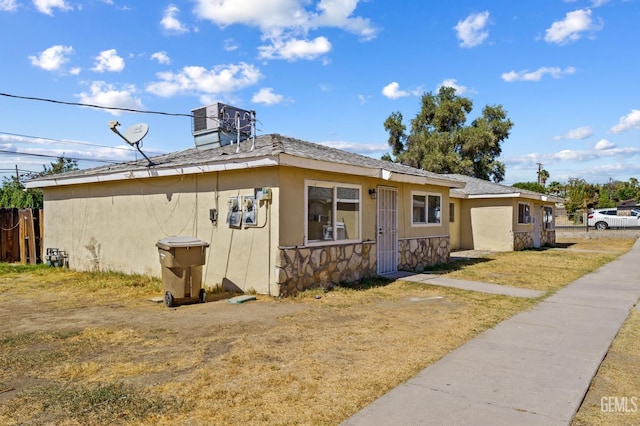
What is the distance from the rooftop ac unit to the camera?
504 inches

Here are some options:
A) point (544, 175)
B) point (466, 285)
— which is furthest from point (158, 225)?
point (544, 175)

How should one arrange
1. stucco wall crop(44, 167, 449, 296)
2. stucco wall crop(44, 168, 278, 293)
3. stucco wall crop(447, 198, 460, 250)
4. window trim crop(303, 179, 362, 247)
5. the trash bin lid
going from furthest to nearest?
stucco wall crop(447, 198, 460, 250)
window trim crop(303, 179, 362, 247)
stucco wall crop(44, 168, 278, 293)
stucco wall crop(44, 167, 449, 296)
the trash bin lid

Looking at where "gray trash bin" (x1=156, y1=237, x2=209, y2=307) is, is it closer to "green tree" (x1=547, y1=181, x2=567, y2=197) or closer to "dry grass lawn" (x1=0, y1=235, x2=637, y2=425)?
"dry grass lawn" (x1=0, y1=235, x2=637, y2=425)

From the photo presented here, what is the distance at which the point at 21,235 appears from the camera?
1438 centimetres

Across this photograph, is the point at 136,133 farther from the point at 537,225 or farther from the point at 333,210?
the point at 537,225

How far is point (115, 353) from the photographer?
5.27 m

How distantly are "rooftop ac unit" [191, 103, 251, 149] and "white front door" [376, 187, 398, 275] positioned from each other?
176 inches

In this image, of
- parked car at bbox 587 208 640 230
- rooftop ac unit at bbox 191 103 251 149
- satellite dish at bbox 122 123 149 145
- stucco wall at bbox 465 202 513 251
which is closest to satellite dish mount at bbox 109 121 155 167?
satellite dish at bbox 122 123 149 145

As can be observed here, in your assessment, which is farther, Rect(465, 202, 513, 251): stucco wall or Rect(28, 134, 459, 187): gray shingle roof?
Rect(465, 202, 513, 251): stucco wall

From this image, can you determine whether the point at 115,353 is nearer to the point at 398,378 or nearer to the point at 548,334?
the point at 398,378

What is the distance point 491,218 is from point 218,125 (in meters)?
13.6

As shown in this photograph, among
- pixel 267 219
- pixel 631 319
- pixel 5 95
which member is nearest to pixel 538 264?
pixel 631 319

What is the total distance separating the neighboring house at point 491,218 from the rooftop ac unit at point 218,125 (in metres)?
10.5

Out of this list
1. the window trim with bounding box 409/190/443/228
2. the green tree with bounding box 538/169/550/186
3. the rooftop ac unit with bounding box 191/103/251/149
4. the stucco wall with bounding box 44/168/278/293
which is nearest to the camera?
the stucco wall with bounding box 44/168/278/293
